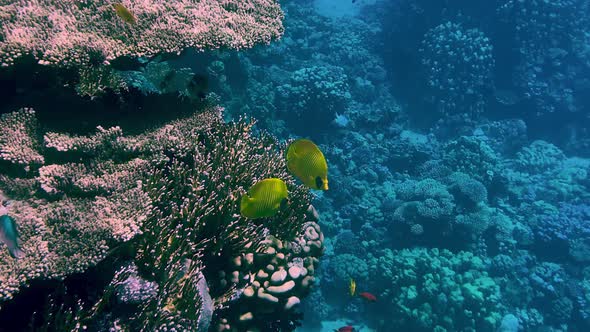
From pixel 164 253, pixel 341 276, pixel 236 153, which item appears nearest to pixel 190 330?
pixel 164 253

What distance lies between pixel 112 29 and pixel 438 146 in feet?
40.3

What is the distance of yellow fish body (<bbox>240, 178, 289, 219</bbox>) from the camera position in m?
2.87

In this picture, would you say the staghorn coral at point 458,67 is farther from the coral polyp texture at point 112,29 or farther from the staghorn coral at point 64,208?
the staghorn coral at point 64,208

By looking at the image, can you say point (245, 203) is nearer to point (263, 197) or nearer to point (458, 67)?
point (263, 197)

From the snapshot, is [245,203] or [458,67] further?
[458,67]

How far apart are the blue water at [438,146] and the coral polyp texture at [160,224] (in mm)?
412

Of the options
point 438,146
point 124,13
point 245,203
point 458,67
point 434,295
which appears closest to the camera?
point 245,203

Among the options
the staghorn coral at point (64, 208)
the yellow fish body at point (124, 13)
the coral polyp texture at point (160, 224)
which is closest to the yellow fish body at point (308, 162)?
the coral polyp texture at point (160, 224)

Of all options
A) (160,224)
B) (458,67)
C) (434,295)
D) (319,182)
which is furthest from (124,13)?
(458,67)

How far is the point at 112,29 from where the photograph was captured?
3779 millimetres

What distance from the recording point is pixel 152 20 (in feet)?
13.2

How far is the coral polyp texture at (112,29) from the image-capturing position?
11.0ft

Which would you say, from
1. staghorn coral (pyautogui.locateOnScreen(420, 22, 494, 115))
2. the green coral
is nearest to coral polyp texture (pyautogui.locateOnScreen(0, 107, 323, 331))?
the green coral

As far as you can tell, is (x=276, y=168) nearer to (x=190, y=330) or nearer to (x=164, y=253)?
(x=164, y=253)
